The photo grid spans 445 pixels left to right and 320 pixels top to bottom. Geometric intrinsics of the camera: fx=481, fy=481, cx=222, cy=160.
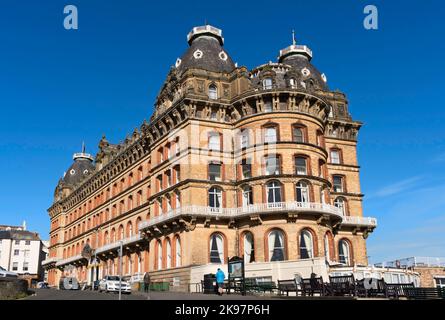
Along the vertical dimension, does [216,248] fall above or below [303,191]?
below

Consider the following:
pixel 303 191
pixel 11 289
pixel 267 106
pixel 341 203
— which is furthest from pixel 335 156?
pixel 11 289

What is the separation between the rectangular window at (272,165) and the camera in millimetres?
39781

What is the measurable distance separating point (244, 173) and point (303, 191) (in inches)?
209

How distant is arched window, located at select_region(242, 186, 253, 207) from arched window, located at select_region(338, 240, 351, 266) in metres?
11.8

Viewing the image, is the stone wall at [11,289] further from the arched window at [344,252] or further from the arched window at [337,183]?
the arched window at [337,183]

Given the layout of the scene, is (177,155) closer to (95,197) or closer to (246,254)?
(246,254)

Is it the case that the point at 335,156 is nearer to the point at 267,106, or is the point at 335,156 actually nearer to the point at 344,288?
the point at 267,106

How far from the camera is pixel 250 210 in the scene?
39.0 meters

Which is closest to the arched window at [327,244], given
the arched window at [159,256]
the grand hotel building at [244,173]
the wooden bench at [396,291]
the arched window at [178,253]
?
the grand hotel building at [244,173]

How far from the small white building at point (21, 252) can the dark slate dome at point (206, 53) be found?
259 feet

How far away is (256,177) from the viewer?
39469 millimetres

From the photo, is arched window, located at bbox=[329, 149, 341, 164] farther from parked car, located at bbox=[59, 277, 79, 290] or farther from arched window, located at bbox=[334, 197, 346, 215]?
parked car, located at bbox=[59, 277, 79, 290]
